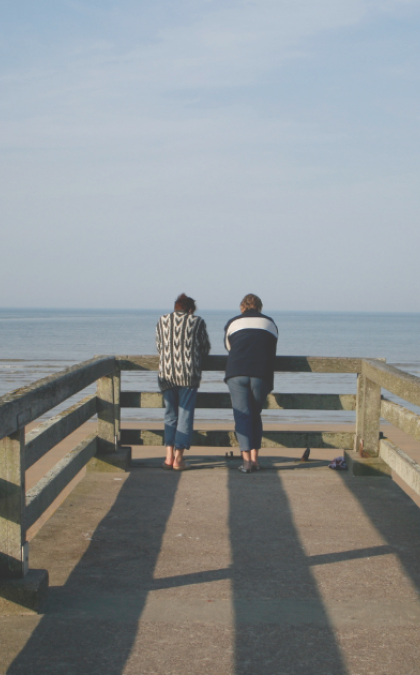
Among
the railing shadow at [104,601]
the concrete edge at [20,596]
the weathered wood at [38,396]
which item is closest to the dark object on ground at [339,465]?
the railing shadow at [104,601]

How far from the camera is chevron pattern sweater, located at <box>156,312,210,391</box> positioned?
5.97 meters

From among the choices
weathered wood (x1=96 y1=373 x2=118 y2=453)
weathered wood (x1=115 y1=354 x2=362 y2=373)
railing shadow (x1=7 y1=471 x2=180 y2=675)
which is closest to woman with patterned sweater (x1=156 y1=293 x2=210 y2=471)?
weathered wood (x1=115 y1=354 x2=362 y2=373)

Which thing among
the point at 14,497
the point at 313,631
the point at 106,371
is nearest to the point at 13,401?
the point at 14,497

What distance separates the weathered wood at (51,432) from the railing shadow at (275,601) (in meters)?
1.22

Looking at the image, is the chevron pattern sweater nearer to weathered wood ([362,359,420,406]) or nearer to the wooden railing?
the wooden railing

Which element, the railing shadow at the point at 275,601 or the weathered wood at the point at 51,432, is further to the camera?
the weathered wood at the point at 51,432

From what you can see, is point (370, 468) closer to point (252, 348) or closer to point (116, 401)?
point (252, 348)

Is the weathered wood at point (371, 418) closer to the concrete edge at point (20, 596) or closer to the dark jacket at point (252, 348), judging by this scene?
the dark jacket at point (252, 348)

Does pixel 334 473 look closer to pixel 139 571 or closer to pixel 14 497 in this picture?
pixel 139 571

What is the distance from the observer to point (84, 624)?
2.96 meters

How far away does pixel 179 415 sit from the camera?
6.04 m

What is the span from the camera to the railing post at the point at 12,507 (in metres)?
3.07

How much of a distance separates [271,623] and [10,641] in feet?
3.61

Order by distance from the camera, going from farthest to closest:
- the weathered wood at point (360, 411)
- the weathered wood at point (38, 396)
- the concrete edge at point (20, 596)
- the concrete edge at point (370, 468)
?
the weathered wood at point (360, 411), the concrete edge at point (370, 468), the concrete edge at point (20, 596), the weathered wood at point (38, 396)
